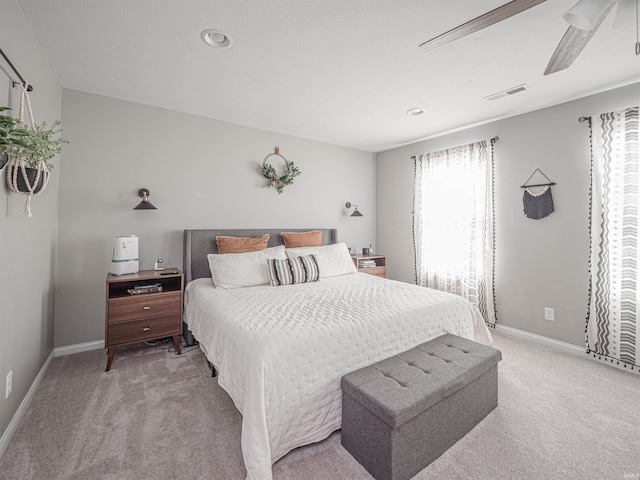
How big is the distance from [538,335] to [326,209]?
9.83 ft

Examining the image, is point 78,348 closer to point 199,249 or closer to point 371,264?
point 199,249

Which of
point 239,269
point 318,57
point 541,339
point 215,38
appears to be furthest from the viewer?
point 541,339

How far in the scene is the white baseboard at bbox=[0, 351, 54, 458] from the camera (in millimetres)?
1578

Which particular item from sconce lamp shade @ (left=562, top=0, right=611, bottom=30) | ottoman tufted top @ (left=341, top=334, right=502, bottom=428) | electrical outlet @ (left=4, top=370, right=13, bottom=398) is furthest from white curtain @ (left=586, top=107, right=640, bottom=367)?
electrical outlet @ (left=4, top=370, right=13, bottom=398)

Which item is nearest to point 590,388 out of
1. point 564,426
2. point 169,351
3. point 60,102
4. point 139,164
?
point 564,426

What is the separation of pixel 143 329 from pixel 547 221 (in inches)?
162

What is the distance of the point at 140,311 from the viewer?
2.54 meters

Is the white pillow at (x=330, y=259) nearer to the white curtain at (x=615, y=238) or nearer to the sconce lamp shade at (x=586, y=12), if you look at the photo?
the white curtain at (x=615, y=238)

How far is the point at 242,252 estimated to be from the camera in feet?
10.5

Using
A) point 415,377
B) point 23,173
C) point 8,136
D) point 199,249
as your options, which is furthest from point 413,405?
point 199,249

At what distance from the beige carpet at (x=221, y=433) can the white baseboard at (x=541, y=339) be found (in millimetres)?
318

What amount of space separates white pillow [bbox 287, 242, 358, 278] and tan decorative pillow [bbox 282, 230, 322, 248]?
0.23 m

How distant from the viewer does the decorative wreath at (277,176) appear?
3723 mm

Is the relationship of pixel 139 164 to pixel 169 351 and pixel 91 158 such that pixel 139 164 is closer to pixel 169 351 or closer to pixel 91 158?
pixel 91 158
